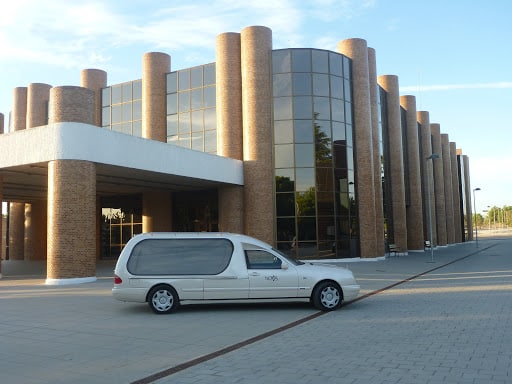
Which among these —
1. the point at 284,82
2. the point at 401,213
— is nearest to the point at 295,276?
the point at 284,82

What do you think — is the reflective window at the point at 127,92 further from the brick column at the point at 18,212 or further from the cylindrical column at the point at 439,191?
the cylindrical column at the point at 439,191

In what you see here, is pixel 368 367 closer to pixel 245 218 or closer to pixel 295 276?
pixel 295 276

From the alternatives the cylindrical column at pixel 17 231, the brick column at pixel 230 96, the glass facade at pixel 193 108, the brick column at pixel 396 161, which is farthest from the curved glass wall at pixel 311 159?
the cylindrical column at pixel 17 231

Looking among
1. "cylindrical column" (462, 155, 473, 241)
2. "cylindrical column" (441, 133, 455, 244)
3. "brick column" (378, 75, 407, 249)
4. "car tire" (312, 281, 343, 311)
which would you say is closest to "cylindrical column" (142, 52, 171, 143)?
"brick column" (378, 75, 407, 249)

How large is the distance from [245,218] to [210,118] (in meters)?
7.09

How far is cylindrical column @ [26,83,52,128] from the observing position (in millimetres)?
36000

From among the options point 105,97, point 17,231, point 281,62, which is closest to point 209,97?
point 281,62

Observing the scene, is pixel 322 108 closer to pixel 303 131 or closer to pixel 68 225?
pixel 303 131

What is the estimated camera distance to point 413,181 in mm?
40094

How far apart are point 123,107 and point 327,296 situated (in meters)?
27.4

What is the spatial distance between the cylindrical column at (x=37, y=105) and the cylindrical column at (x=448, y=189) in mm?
40443

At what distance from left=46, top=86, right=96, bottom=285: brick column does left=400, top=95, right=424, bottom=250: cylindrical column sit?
2804 cm

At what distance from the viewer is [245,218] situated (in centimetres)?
2767

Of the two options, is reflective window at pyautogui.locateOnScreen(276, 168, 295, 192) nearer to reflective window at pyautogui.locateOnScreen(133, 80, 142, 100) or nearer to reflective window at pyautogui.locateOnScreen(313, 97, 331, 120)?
reflective window at pyautogui.locateOnScreen(313, 97, 331, 120)
